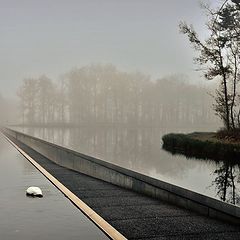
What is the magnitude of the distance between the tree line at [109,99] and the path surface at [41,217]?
4296 inches

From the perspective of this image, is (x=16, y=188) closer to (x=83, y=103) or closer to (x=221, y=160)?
(x=221, y=160)

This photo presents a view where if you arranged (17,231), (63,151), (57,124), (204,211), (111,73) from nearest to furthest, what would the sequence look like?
(17,231)
(204,211)
(63,151)
(111,73)
(57,124)

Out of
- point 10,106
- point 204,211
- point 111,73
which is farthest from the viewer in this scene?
point 10,106

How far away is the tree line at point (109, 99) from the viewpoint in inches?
4798

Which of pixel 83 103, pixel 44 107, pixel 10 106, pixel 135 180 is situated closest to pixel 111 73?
pixel 83 103

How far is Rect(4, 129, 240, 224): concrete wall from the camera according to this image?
796 cm

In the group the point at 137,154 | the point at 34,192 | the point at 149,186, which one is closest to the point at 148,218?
the point at 149,186

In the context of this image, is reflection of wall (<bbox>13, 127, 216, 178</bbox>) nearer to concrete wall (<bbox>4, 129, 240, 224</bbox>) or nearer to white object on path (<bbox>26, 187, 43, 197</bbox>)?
concrete wall (<bbox>4, 129, 240, 224</bbox>)

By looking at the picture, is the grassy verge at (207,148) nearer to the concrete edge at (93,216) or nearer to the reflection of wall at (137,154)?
the reflection of wall at (137,154)

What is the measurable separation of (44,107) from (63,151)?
112 m

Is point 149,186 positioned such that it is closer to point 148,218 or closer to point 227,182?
point 148,218

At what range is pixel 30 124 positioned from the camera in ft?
423

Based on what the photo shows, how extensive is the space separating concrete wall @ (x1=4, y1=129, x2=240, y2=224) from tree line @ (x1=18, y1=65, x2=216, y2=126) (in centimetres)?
10192

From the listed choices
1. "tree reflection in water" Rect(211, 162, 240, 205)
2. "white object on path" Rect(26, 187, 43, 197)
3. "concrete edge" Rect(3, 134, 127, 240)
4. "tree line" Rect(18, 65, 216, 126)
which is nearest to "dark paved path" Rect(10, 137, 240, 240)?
"concrete edge" Rect(3, 134, 127, 240)
